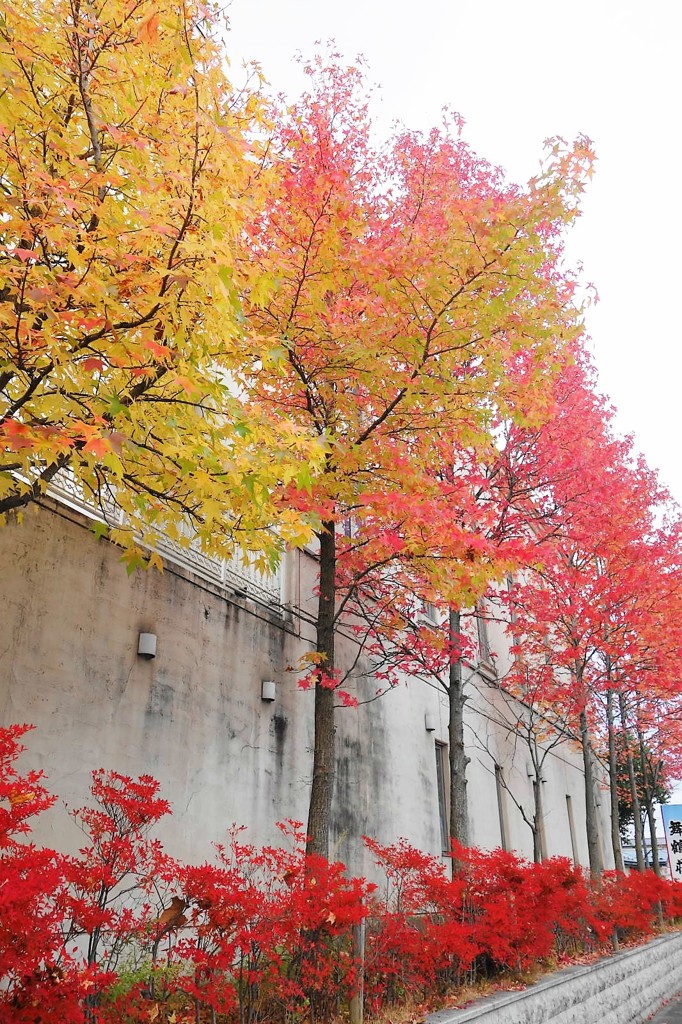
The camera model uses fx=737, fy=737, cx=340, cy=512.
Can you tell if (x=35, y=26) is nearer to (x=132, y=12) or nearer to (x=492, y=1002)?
(x=132, y=12)

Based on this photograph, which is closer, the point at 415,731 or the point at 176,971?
the point at 176,971

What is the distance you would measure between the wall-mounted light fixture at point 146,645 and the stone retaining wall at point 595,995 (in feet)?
13.5

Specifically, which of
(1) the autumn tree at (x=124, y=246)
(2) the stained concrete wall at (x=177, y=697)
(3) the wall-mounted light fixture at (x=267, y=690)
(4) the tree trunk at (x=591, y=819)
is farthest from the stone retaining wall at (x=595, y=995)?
(1) the autumn tree at (x=124, y=246)

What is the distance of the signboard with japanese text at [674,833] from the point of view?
67.2 feet

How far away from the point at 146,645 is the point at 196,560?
1.47 m

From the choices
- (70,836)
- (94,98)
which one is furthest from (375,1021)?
(94,98)

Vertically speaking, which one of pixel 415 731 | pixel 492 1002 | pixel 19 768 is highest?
pixel 415 731

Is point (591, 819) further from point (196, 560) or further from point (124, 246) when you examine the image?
point (124, 246)

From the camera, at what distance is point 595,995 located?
8484 millimetres

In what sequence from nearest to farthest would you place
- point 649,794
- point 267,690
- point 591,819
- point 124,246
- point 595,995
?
point 124,246, point 595,995, point 267,690, point 591,819, point 649,794

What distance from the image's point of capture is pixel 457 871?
8.33m

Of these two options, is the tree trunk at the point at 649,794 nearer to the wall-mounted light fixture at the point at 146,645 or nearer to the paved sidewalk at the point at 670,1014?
the paved sidewalk at the point at 670,1014

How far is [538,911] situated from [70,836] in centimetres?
514

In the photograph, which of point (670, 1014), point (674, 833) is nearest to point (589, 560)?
point (670, 1014)
